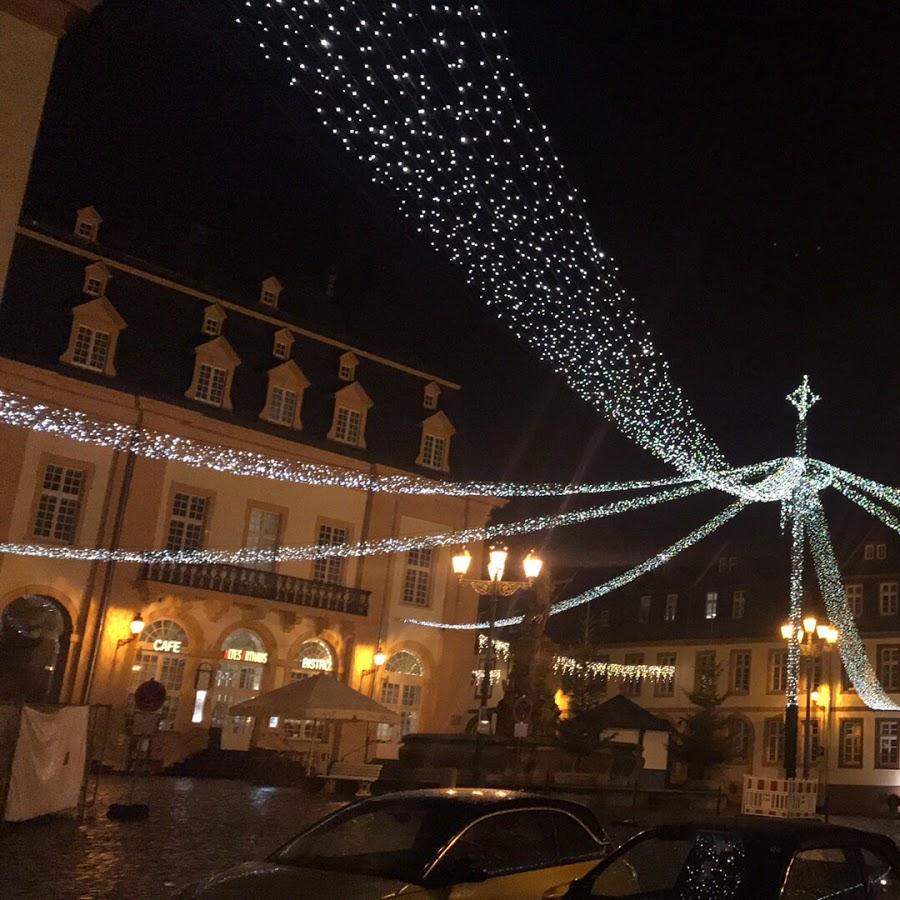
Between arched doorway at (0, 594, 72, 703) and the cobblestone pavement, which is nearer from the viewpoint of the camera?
the cobblestone pavement

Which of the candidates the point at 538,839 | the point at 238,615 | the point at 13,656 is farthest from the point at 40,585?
the point at 538,839

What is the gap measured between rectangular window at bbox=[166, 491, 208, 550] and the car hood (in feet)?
88.4

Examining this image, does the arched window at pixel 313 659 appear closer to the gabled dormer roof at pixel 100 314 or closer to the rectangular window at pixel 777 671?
the gabled dormer roof at pixel 100 314

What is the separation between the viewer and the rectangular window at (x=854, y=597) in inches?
1980

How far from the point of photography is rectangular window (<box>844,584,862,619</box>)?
5028cm

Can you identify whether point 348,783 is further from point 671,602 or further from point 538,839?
point 671,602

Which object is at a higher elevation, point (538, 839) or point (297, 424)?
point (297, 424)

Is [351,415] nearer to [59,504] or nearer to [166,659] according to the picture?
[166,659]

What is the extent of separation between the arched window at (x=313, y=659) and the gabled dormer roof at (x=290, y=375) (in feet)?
26.3

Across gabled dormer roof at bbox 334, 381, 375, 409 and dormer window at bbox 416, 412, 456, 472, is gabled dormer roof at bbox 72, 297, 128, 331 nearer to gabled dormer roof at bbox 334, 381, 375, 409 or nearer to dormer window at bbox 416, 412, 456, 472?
gabled dormer roof at bbox 334, 381, 375, 409

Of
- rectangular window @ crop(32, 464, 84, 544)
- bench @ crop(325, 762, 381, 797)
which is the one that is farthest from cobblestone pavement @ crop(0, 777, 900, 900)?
rectangular window @ crop(32, 464, 84, 544)

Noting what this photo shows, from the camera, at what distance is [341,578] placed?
3731 centimetres

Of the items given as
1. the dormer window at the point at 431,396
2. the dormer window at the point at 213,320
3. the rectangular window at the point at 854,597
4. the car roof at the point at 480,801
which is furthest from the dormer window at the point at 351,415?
the car roof at the point at 480,801

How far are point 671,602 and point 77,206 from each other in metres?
36.2
